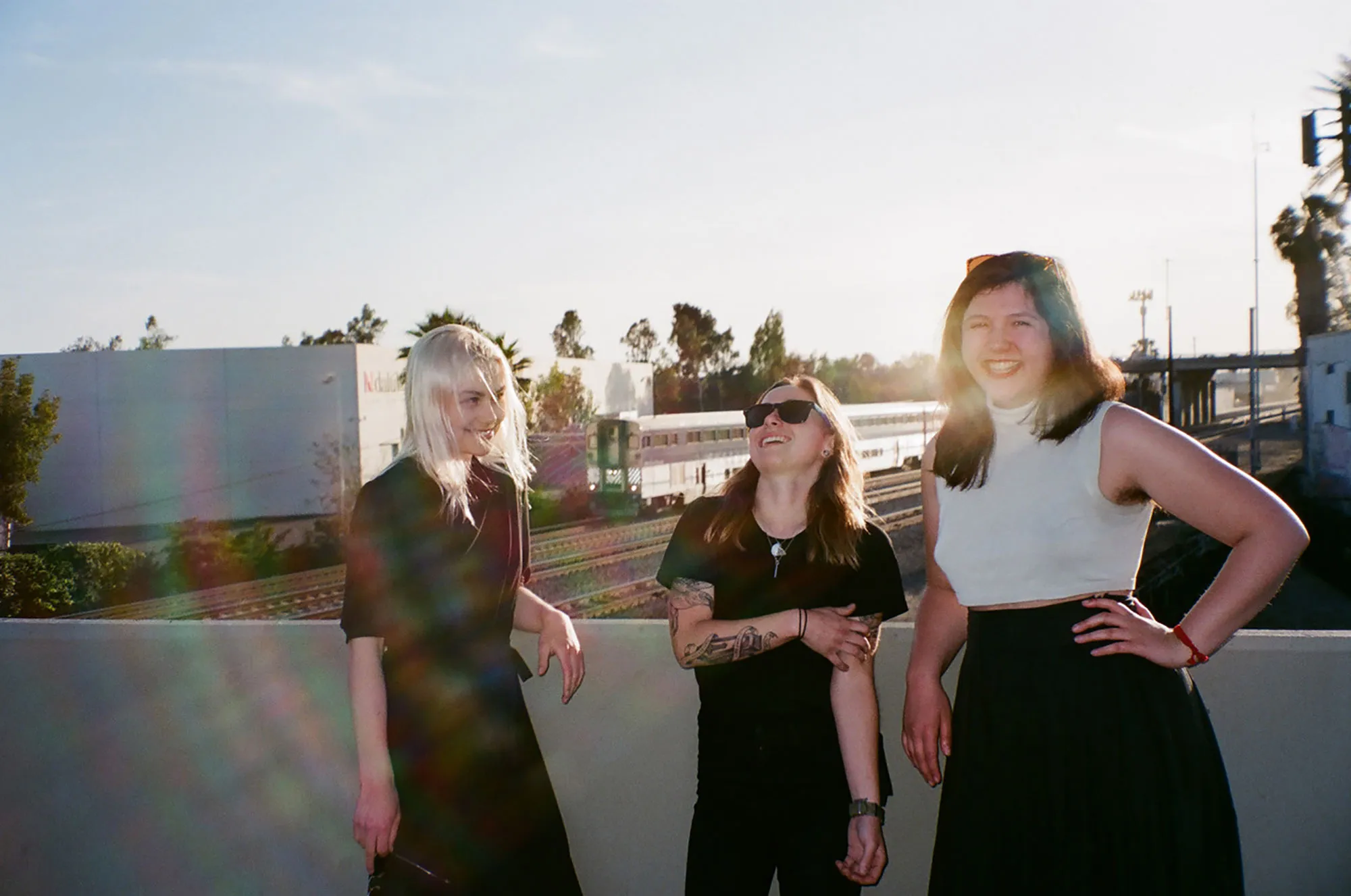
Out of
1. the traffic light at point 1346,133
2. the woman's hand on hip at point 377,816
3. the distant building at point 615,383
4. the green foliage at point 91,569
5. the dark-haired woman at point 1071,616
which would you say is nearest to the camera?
the dark-haired woman at point 1071,616

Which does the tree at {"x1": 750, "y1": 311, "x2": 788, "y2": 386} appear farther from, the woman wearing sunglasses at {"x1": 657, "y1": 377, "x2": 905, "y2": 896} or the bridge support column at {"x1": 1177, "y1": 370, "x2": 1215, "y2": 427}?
the woman wearing sunglasses at {"x1": 657, "y1": 377, "x2": 905, "y2": 896}

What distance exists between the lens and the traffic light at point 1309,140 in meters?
11.4

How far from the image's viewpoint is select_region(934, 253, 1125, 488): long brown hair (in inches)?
98.8

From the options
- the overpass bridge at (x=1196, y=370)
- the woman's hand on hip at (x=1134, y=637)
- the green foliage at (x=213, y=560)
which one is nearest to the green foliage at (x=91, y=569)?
the green foliage at (x=213, y=560)

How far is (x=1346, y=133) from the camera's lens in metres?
11.2

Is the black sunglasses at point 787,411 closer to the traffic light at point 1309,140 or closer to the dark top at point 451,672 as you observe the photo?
the dark top at point 451,672

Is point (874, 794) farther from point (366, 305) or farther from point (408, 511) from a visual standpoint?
point (366, 305)

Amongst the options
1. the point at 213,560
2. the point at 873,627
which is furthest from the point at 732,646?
the point at 213,560

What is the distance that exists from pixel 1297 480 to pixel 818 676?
49.4 metres

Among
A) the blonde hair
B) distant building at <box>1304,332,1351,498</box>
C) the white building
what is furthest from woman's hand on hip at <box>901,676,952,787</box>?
distant building at <box>1304,332,1351,498</box>

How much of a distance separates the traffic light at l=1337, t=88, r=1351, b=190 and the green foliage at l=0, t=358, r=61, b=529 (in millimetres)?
36392

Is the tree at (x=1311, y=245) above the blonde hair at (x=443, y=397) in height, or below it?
above

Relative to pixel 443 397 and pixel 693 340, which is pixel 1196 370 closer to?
pixel 693 340

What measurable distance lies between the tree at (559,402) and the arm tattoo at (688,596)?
166ft
